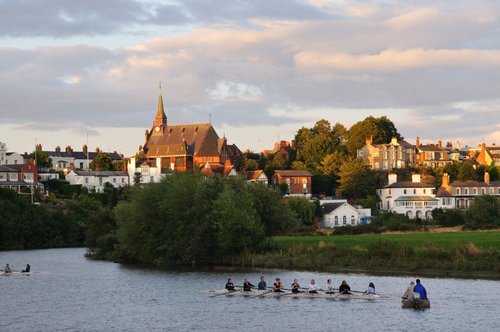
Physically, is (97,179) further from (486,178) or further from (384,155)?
(486,178)

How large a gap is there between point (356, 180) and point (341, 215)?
68.5ft

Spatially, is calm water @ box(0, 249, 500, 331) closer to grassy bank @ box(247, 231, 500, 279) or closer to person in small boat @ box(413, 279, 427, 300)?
person in small boat @ box(413, 279, 427, 300)

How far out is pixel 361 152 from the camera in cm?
19262

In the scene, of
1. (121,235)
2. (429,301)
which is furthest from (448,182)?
(429,301)

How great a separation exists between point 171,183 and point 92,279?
673 inches

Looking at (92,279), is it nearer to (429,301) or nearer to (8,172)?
(429,301)

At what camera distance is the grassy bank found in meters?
77.2

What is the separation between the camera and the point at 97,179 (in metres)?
187

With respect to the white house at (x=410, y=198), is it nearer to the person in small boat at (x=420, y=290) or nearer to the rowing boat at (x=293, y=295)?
the rowing boat at (x=293, y=295)

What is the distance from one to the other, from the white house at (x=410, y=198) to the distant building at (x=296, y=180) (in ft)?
41.8

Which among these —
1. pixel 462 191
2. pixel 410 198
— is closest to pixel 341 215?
pixel 410 198

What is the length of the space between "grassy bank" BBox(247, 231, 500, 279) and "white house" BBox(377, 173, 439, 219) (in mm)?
66600

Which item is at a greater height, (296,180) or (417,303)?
(296,180)

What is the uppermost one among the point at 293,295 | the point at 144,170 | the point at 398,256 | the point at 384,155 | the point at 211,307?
the point at 384,155
